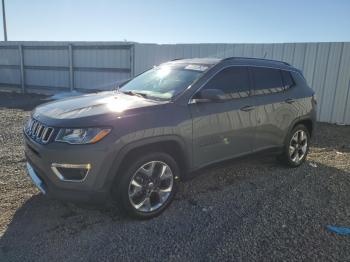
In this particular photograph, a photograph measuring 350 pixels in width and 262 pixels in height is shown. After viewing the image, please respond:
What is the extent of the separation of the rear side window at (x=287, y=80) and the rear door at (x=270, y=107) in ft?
0.21

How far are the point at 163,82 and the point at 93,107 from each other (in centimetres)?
111

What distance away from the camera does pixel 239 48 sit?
988 cm

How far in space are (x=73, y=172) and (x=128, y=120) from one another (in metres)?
0.72

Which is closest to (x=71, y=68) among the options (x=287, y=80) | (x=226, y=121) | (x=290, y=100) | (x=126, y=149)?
(x=287, y=80)

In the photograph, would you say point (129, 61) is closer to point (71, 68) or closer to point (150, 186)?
point (71, 68)

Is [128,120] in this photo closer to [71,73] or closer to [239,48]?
[239,48]

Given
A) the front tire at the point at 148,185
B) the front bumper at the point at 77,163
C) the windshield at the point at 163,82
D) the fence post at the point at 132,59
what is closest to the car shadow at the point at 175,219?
the front tire at the point at 148,185

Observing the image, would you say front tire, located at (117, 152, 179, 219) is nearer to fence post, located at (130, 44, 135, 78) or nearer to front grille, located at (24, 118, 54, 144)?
front grille, located at (24, 118, 54, 144)

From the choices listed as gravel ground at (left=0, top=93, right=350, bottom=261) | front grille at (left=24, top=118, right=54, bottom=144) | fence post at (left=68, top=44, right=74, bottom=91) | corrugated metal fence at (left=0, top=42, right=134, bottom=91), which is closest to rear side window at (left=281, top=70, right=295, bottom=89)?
gravel ground at (left=0, top=93, right=350, bottom=261)

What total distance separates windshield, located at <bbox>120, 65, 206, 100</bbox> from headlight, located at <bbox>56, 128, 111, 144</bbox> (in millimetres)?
977

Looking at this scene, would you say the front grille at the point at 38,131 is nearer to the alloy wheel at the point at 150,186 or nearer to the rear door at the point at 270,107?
the alloy wheel at the point at 150,186

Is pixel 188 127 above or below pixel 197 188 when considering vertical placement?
above

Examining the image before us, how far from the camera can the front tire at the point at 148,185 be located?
3236 millimetres

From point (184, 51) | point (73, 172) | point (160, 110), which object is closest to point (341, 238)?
point (160, 110)
